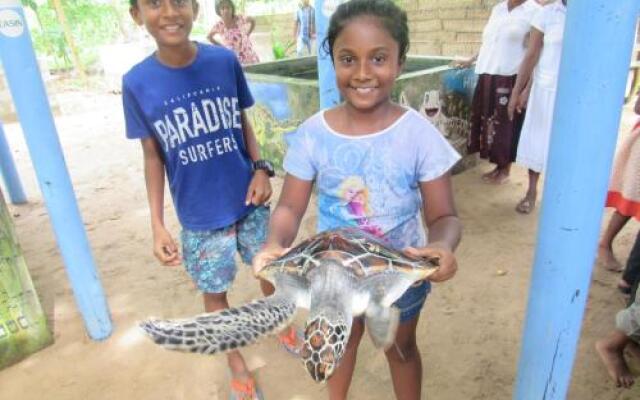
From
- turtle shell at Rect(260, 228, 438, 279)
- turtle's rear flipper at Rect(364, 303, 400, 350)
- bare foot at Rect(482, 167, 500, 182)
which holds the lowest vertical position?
bare foot at Rect(482, 167, 500, 182)

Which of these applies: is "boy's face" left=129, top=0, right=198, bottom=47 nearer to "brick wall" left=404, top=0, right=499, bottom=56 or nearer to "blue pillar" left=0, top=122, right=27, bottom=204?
"blue pillar" left=0, top=122, right=27, bottom=204

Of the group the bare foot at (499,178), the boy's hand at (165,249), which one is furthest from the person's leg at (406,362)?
the bare foot at (499,178)

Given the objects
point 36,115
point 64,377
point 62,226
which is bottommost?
point 64,377

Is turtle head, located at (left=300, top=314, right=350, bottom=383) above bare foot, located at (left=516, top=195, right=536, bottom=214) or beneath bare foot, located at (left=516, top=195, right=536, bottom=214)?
above

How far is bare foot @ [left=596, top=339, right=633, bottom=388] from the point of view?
5.87 feet

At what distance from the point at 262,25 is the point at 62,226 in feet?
36.0

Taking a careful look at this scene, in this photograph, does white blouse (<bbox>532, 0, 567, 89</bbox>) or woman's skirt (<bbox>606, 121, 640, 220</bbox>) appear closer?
woman's skirt (<bbox>606, 121, 640, 220</bbox>)

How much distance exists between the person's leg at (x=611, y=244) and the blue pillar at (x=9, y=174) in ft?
15.4

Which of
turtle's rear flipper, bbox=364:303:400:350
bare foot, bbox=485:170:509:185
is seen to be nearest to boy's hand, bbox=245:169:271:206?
turtle's rear flipper, bbox=364:303:400:350

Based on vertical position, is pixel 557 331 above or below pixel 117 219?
above

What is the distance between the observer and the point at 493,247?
291 cm

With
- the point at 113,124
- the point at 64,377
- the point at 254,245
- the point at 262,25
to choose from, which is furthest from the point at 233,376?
the point at 262,25

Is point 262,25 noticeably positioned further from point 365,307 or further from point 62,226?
point 365,307

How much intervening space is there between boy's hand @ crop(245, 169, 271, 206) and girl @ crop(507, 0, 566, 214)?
1.96m
